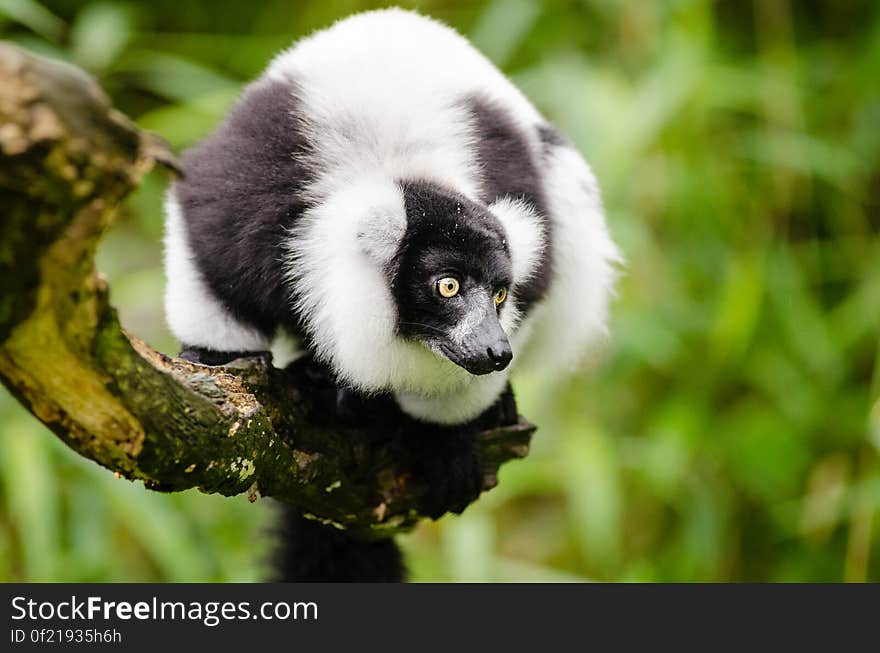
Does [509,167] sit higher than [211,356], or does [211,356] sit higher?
[509,167]

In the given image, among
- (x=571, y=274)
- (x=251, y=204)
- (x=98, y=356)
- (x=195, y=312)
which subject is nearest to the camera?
(x=98, y=356)

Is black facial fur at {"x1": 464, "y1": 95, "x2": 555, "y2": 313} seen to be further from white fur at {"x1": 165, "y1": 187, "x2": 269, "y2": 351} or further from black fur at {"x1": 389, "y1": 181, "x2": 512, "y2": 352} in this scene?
white fur at {"x1": 165, "y1": 187, "x2": 269, "y2": 351}

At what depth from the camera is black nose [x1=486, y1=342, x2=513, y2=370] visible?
2176mm

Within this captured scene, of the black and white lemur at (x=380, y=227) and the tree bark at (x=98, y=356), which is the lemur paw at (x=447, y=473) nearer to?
the black and white lemur at (x=380, y=227)

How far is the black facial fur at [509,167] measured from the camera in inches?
101

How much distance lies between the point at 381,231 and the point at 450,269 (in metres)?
0.18

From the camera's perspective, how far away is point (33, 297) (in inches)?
58.6

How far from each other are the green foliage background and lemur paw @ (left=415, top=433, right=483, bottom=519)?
134 cm

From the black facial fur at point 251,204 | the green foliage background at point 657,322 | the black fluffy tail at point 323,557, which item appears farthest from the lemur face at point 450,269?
the green foliage background at point 657,322

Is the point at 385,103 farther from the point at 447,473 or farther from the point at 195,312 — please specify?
the point at 447,473

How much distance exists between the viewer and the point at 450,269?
2285 mm

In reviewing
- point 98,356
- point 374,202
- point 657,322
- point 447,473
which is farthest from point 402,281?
point 657,322

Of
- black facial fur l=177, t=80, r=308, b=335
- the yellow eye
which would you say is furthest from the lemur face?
black facial fur l=177, t=80, r=308, b=335

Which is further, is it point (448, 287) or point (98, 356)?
point (448, 287)
